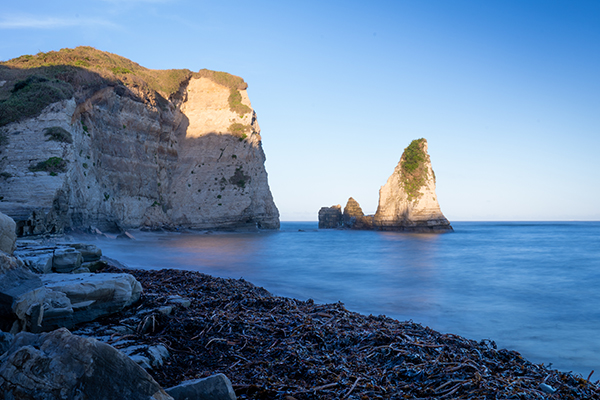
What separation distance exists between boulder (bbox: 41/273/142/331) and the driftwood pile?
21cm

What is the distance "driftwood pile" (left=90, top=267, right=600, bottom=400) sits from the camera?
3.47 m

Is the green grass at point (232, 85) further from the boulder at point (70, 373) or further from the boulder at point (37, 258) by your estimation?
the boulder at point (70, 373)

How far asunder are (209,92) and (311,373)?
168ft

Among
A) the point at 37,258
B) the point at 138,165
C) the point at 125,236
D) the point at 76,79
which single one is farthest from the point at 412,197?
the point at 37,258

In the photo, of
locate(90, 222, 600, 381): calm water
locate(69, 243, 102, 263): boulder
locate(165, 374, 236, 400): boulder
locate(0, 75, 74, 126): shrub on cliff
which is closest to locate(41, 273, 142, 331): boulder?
locate(165, 374, 236, 400): boulder

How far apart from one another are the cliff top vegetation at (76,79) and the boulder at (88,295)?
24441 mm

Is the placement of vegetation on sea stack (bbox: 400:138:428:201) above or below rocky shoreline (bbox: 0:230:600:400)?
above

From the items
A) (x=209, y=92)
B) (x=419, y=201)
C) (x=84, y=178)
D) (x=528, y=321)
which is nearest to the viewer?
(x=528, y=321)

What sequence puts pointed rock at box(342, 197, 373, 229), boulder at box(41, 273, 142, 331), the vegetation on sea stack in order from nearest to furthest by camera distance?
boulder at box(41, 273, 142, 331) < the vegetation on sea stack < pointed rock at box(342, 197, 373, 229)

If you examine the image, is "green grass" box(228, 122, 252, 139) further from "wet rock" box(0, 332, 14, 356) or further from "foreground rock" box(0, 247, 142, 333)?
"wet rock" box(0, 332, 14, 356)

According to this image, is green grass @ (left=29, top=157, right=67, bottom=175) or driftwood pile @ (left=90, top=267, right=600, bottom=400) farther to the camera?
green grass @ (left=29, top=157, right=67, bottom=175)

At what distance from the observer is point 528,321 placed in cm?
883

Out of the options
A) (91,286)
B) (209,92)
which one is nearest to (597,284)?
(91,286)

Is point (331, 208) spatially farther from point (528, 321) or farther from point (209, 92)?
point (528, 321)
